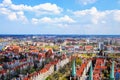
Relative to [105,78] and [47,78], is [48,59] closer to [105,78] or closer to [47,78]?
[47,78]

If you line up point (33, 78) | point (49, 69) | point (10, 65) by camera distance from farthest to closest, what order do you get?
point (10, 65)
point (49, 69)
point (33, 78)

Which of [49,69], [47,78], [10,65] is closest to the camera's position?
[47,78]

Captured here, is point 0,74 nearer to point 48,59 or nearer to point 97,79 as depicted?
point 97,79

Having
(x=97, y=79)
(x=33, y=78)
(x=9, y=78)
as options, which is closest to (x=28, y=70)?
(x=9, y=78)

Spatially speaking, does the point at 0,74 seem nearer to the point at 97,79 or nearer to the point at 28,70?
the point at 28,70

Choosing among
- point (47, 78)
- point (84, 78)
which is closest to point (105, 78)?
point (84, 78)

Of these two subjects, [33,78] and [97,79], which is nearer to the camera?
[97,79]

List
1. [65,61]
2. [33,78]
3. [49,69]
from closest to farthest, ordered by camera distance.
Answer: [33,78], [49,69], [65,61]

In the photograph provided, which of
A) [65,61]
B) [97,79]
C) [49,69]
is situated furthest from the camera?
[65,61]

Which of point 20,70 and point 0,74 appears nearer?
point 0,74
